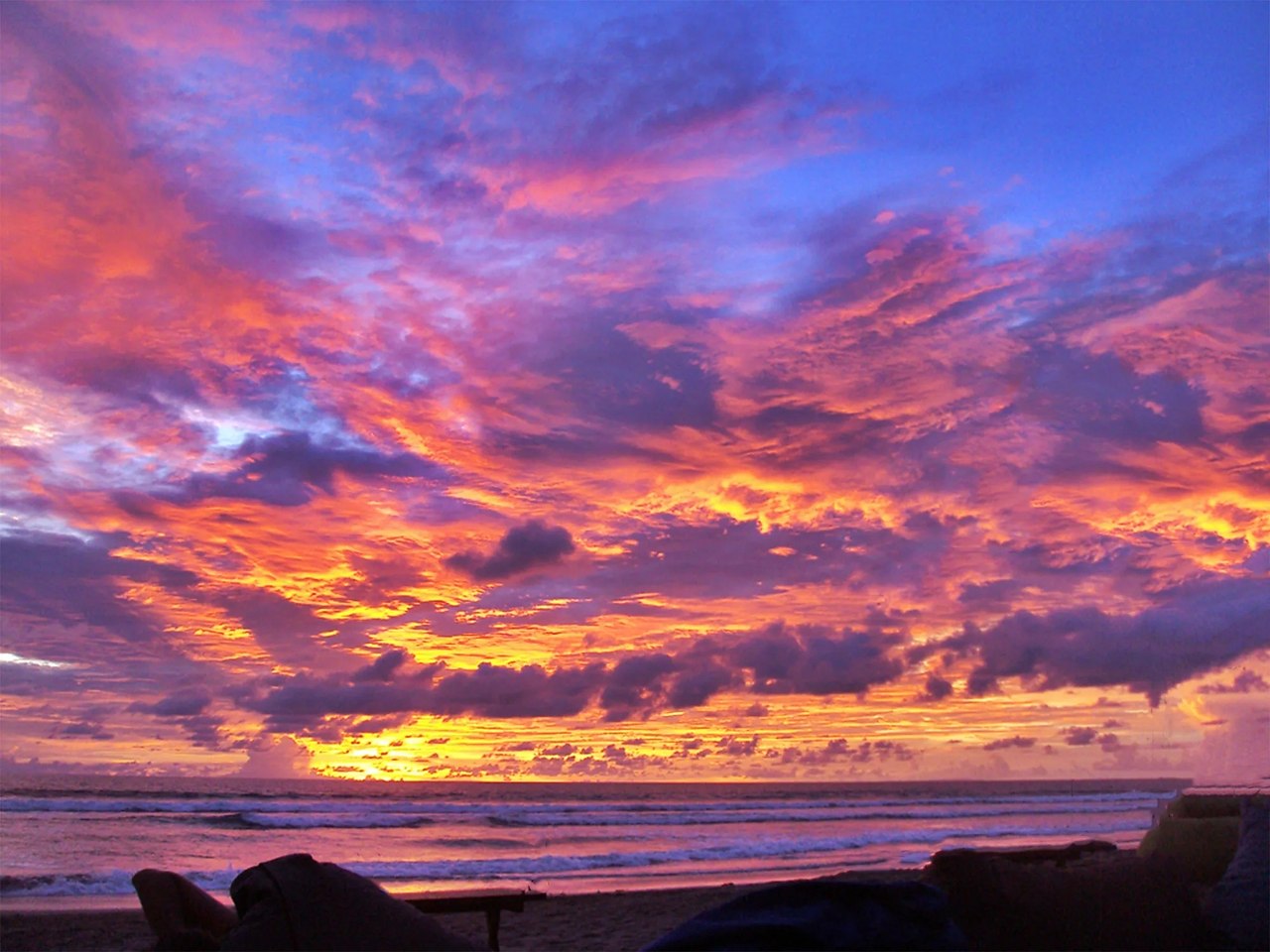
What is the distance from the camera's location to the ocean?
19.6 meters

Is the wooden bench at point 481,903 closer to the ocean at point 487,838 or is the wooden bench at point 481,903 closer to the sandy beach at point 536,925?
the sandy beach at point 536,925

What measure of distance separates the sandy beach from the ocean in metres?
2.83

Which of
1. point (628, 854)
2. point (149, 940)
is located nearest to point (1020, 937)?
point (149, 940)

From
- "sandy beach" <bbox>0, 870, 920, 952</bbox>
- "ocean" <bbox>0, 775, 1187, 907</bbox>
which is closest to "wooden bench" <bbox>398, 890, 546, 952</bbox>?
"sandy beach" <bbox>0, 870, 920, 952</bbox>

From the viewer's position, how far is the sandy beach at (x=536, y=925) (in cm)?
1048

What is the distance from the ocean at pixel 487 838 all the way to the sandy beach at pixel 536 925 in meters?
2.83

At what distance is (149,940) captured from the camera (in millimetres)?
11070

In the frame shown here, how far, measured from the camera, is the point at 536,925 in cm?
1201

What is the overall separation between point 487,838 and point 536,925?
18445 millimetres

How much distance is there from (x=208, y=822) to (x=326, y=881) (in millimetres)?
32157

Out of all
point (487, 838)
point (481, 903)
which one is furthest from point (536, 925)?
point (487, 838)

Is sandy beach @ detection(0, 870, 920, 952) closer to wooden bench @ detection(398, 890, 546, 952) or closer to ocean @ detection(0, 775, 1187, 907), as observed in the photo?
ocean @ detection(0, 775, 1187, 907)

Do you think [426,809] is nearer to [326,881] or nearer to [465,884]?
[465,884]

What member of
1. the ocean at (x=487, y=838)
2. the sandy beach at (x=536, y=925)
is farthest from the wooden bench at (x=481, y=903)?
the ocean at (x=487, y=838)
